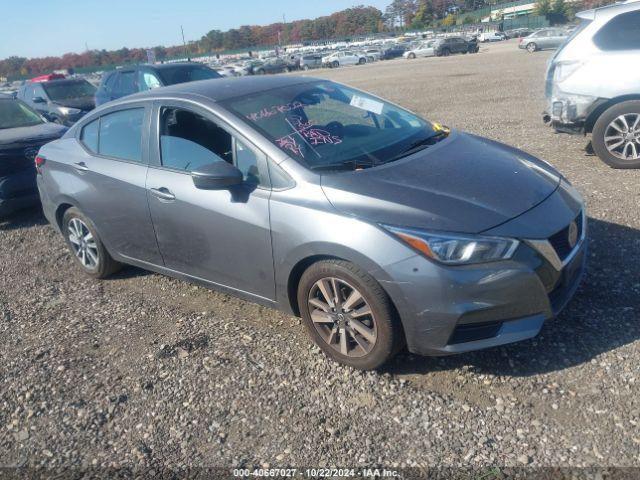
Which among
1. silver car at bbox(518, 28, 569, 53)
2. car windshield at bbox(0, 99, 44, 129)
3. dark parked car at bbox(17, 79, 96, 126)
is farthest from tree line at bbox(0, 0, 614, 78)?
car windshield at bbox(0, 99, 44, 129)

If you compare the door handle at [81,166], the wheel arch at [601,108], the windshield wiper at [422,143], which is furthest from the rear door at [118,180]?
the wheel arch at [601,108]

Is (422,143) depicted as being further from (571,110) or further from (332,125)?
(571,110)

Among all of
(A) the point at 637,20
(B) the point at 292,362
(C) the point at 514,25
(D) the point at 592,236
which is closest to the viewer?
(B) the point at 292,362

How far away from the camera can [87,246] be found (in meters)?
5.07

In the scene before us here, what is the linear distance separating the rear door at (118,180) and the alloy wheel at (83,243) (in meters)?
0.27

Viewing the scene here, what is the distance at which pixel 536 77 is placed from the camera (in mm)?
18281

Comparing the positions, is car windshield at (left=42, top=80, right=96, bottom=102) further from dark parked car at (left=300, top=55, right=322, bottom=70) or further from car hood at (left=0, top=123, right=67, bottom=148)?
dark parked car at (left=300, top=55, right=322, bottom=70)

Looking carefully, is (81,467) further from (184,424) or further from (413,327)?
(413,327)

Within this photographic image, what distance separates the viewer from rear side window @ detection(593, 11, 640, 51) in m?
6.54

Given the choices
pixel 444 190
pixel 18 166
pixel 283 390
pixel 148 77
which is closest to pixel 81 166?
pixel 18 166

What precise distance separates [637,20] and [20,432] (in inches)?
290

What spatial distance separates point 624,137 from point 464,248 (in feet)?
15.6

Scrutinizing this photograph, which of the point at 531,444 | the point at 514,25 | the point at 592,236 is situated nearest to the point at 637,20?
the point at 592,236

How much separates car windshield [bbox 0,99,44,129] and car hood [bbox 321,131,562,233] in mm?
6421
